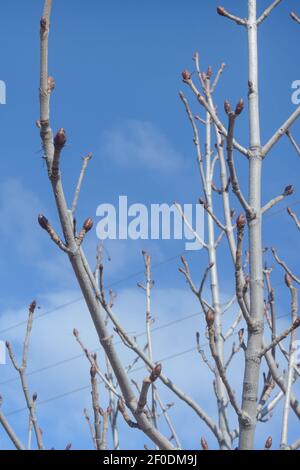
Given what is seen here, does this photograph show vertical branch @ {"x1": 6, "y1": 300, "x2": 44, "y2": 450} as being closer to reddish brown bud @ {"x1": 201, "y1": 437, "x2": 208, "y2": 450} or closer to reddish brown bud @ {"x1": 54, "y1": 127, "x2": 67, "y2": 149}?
reddish brown bud @ {"x1": 201, "y1": 437, "x2": 208, "y2": 450}

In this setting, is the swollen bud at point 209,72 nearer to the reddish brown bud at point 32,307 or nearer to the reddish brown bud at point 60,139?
the reddish brown bud at point 32,307

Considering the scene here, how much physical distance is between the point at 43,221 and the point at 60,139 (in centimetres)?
25

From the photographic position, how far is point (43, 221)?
1.50 meters

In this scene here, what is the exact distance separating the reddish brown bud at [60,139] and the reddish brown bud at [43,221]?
0.72 ft

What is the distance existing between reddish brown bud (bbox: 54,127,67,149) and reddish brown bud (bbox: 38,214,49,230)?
220mm

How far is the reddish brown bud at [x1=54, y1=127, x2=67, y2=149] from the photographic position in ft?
4.40

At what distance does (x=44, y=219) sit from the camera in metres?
1.51

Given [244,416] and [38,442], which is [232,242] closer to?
[244,416]

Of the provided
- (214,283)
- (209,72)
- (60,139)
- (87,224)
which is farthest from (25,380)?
(209,72)

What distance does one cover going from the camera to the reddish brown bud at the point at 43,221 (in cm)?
150

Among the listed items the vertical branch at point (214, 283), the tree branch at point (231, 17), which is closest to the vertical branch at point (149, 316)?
the vertical branch at point (214, 283)

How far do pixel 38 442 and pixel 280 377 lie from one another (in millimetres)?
892
